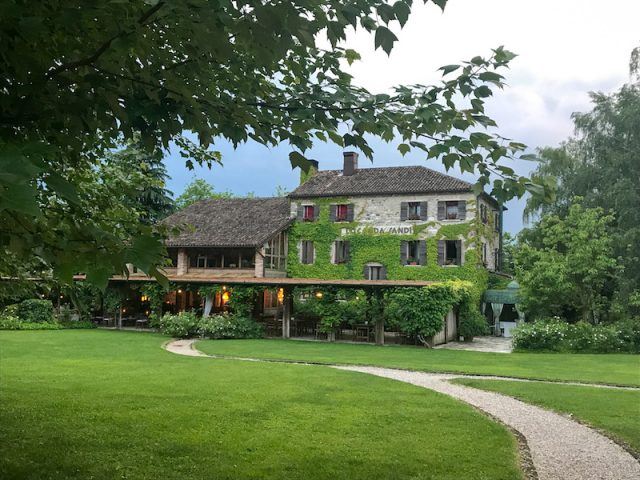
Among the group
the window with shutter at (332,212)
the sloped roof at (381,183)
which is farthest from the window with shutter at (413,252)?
the window with shutter at (332,212)

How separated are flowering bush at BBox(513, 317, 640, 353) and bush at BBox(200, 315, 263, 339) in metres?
11.9

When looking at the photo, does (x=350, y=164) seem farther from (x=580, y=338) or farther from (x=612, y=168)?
(x=580, y=338)

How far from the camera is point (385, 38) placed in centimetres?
307

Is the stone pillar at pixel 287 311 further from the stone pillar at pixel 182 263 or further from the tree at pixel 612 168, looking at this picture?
the tree at pixel 612 168

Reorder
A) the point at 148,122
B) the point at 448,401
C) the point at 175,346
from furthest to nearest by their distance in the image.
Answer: the point at 175,346 < the point at 448,401 < the point at 148,122

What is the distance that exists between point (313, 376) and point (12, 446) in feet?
26.6

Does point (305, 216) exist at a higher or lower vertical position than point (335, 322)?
higher

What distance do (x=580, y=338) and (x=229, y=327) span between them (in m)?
15.3

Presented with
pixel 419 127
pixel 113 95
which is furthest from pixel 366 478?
pixel 113 95

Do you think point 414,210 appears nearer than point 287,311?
No

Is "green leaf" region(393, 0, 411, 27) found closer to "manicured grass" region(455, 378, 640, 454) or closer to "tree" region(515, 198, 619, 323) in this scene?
"manicured grass" region(455, 378, 640, 454)

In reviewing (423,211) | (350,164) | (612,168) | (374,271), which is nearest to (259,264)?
(374,271)

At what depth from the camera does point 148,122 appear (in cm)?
401

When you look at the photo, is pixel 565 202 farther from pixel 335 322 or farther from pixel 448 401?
pixel 448 401
